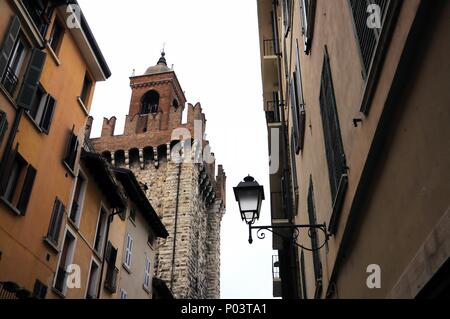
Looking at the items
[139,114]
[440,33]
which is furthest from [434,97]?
[139,114]

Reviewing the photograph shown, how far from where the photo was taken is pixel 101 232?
59.4ft

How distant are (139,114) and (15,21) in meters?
33.5

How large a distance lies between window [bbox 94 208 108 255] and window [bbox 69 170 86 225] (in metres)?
1.84

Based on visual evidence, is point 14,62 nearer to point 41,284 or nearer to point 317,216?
point 41,284

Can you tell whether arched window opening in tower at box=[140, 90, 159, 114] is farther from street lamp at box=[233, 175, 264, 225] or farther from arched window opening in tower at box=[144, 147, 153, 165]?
street lamp at box=[233, 175, 264, 225]

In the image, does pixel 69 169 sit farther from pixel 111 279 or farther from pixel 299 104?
pixel 299 104

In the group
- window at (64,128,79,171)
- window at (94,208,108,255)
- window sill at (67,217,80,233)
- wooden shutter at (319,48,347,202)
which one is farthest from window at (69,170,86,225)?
wooden shutter at (319,48,347,202)

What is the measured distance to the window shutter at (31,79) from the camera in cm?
1160

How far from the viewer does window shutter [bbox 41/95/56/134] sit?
520 inches

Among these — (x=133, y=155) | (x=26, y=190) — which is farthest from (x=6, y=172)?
(x=133, y=155)

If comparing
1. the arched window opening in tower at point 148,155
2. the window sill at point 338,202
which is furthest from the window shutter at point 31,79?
the arched window opening in tower at point 148,155

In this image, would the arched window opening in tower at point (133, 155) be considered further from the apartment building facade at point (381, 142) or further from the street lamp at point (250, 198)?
the street lamp at point (250, 198)

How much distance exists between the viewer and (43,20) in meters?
13.1

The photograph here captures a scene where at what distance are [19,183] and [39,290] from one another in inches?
113
